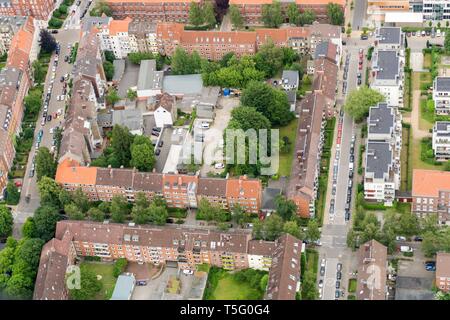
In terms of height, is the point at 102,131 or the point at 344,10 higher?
the point at 344,10

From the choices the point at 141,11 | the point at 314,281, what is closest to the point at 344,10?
the point at 141,11

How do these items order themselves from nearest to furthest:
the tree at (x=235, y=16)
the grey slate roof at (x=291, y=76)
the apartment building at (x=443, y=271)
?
the apartment building at (x=443, y=271) → the grey slate roof at (x=291, y=76) → the tree at (x=235, y=16)

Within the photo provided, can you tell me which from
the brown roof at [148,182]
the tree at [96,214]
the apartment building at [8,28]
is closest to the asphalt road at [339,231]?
the brown roof at [148,182]

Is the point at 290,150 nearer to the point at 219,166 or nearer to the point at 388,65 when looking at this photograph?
the point at 219,166

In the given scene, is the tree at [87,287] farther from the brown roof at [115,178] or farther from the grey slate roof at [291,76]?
the grey slate roof at [291,76]

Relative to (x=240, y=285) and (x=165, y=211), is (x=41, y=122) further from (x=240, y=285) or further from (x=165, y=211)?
(x=240, y=285)

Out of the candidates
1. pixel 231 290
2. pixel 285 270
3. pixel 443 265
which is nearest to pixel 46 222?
pixel 231 290
